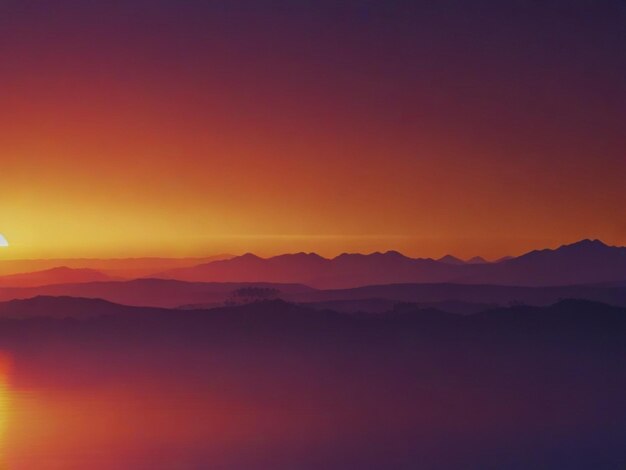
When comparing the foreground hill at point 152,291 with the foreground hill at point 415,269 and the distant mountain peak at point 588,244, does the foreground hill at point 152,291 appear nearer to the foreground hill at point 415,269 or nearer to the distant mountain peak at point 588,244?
the foreground hill at point 415,269

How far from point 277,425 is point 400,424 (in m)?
2.49

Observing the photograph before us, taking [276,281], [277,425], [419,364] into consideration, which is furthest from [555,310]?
[277,425]

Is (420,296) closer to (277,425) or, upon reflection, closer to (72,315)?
(277,425)

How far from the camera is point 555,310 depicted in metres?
24.5

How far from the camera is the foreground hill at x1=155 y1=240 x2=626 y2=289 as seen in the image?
63.8 feet

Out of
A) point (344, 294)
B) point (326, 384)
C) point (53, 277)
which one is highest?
point (53, 277)

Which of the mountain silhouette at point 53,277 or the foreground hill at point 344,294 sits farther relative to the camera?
the foreground hill at point 344,294

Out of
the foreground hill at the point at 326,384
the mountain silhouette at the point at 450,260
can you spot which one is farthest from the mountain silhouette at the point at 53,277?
the mountain silhouette at the point at 450,260

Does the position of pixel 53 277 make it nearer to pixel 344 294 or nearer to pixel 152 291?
pixel 152 291

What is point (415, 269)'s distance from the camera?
71.9 feet

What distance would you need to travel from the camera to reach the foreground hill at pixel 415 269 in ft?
63.8

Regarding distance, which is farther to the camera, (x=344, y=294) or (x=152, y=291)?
(x=344, y=294)

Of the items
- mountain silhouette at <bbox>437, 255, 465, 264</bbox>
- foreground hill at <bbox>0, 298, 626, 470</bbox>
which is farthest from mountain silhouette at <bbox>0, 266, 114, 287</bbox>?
mountain silhouette at <bbox>437, 255, 465, 264</bbox>

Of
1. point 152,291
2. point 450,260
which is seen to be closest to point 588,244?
point 450,260
